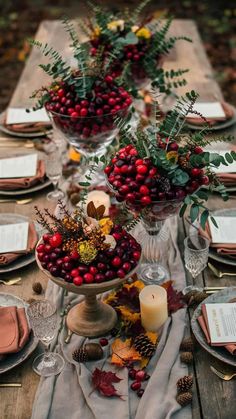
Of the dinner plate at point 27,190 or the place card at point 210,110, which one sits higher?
the place card at point 210,110

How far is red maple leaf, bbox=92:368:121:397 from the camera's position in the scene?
148 cm

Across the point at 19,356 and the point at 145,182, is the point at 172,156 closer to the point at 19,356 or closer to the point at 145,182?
the point at 145,182

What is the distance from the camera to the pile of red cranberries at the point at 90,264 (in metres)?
1.47

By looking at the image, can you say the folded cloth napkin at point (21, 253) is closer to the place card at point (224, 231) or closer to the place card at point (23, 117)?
the place card at point (224, 231)

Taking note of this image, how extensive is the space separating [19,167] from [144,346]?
1043 mm

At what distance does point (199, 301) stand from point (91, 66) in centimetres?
93

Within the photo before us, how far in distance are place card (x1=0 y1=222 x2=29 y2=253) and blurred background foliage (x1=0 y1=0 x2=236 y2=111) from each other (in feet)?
9.52

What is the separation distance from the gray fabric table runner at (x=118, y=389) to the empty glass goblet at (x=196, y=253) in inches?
7.5

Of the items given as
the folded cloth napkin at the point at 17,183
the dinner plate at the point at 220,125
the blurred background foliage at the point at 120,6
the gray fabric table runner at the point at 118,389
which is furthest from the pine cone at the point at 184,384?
the blurred background foliage at the point at 120,6

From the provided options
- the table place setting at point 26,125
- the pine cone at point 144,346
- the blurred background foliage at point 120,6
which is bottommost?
the blurred background foliage at point 120,6

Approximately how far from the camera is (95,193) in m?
2.15

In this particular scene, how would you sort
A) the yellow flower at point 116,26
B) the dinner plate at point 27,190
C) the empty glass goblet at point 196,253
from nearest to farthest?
the empty glass goblet at point 196,253
the dinner plate at point 27,190
the yellow flower at point 116,26

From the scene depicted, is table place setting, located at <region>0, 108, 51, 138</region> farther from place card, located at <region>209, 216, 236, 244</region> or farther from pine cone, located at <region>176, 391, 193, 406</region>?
pine cone, located at <region>176, 391, 193, 406</region>

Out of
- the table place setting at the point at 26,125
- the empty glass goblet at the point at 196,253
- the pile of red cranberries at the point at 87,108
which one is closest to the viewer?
the empty glass goblet at the point at 196,253
